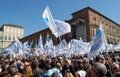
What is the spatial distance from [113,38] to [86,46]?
3753cm

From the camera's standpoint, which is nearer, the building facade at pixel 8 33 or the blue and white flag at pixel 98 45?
the blue and white flag at pixel 98 45

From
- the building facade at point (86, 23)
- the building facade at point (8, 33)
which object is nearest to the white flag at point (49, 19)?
the building facade at point (86, 23)

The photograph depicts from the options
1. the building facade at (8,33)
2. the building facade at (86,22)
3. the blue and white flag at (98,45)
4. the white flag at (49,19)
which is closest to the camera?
the blue and white flag at (98,45)

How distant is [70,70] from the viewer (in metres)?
6.48

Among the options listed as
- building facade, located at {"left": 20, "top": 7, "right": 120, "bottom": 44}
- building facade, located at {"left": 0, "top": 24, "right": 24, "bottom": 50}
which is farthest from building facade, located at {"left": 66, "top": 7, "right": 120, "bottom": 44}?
building facade, located at {"left": 0, "top": 24, "right": 24, "bottom": 50}

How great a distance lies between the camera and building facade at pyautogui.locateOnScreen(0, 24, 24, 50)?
99.9 metres

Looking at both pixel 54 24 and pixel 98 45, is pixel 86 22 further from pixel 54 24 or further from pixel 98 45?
pixel 98 45

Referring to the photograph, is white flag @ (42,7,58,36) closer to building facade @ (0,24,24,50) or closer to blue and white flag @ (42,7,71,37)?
blue and white flag @ (42,7,71,37)

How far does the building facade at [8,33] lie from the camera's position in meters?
99.9

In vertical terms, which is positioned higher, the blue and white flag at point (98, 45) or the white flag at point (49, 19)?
the white flag at point (49, 19)

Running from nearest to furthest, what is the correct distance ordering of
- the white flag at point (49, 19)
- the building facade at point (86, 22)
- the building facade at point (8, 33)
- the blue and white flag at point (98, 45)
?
the blue and white flag at point (98, 45), the white flag at point (49, 19), the building facade at point (86, 22), the building facade at point (8, 33)

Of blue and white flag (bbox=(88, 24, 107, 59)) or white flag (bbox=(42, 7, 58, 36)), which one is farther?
white flag (bbox=(42, 7, 58, 36))

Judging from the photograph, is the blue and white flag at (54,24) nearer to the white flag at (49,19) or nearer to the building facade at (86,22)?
the white flag at (49,19)

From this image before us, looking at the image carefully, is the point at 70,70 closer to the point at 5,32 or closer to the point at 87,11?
the point at 87,11
